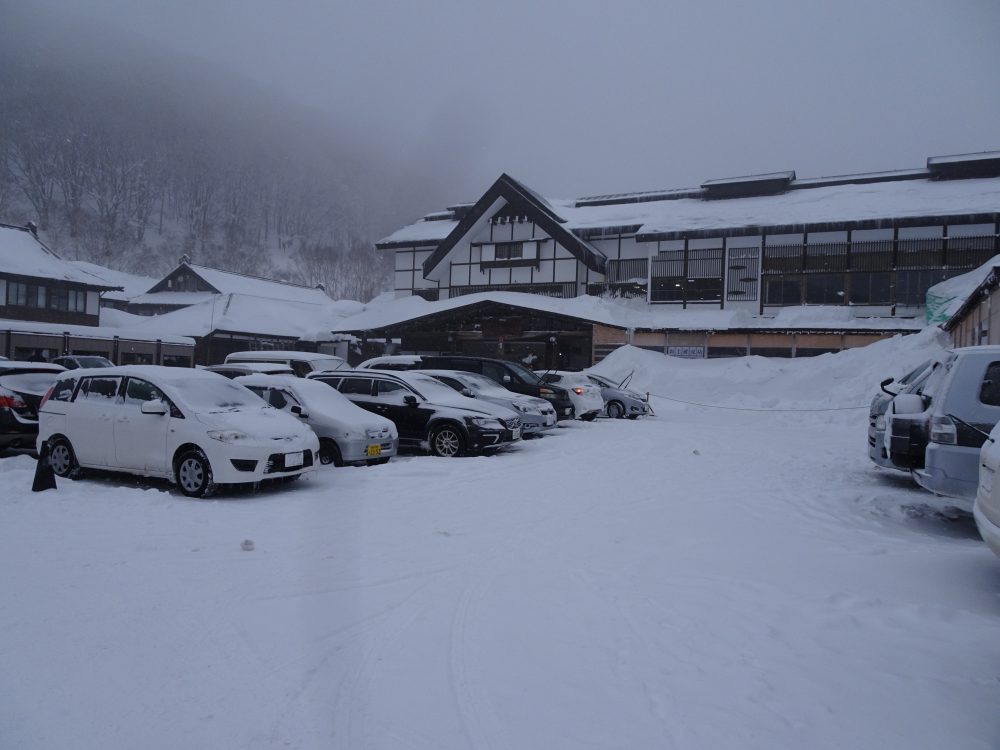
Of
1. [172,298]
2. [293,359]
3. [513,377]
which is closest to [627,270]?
[293,359]

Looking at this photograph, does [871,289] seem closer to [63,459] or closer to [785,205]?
[785,205]

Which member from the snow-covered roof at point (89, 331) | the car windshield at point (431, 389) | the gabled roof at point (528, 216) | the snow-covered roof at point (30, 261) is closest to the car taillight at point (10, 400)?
the car windshield at point (431, 389)

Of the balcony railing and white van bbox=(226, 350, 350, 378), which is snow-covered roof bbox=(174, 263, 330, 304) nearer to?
white van bbox=(226, 350, 350, 378)

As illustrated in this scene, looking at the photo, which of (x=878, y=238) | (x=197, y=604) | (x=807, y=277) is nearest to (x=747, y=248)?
(x=807, y=277)

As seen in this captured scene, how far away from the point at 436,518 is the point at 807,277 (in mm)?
27182

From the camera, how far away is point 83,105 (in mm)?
113250

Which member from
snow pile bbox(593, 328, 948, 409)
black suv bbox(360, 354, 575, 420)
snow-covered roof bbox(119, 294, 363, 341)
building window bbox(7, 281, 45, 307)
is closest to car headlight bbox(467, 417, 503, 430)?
black suv bbox(360, 354, 575, 420)

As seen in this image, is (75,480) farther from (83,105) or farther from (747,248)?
(83,105)

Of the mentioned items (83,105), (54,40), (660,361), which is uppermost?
(54,40)

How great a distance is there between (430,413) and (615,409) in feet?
30.2

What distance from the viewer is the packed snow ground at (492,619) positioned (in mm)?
2871

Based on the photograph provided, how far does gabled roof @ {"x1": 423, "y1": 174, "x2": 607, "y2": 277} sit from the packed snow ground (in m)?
24.7

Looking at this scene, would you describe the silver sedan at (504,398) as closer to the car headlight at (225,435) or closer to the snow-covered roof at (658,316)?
the car headlight at (225,435)

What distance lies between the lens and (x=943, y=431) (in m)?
6.11
